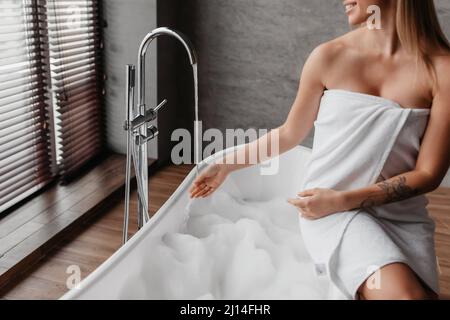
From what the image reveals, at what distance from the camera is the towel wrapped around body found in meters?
1.43

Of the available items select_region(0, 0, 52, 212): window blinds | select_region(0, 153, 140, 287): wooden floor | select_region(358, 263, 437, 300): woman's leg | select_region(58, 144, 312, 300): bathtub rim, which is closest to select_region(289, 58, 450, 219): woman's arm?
select_region(358, 263, 437, 300): woman's leg

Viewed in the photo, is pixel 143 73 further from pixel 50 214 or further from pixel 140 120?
pixel 50 214

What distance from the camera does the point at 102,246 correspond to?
2.46 m

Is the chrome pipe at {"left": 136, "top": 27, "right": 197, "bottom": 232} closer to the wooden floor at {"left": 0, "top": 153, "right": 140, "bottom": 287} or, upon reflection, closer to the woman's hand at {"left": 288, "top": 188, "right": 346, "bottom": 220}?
the woman's hand at {"left": 288, "top": 188, "right": 346, "bottom": 220}

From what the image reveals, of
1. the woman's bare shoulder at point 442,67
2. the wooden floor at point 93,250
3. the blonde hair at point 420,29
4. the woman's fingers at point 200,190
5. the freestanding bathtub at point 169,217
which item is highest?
the blonde hair at point 420,29

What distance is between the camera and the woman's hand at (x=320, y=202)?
1.50 metres

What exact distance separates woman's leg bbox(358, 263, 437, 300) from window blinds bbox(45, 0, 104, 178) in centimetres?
215

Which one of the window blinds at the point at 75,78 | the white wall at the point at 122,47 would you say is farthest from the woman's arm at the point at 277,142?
the white wall at the point at 122,47

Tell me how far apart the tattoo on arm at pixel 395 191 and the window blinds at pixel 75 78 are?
6.67 ft

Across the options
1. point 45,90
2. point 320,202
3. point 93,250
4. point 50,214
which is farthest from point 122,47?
point 320,202

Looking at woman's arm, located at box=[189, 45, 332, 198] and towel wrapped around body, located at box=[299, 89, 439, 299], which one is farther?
woman's arm, located at box=[189, 45, 332, 198]

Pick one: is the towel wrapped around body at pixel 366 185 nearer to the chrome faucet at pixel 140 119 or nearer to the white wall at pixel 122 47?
the chrome faucet at pixel 140 119
